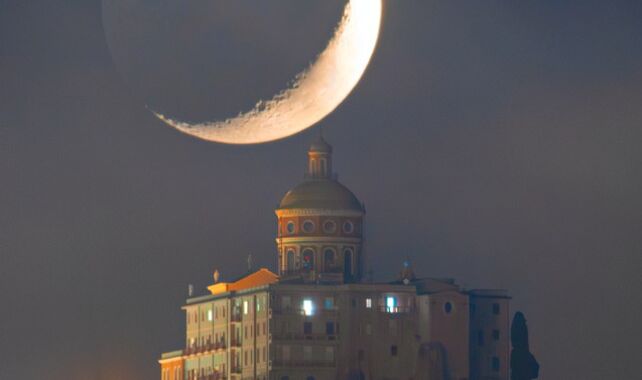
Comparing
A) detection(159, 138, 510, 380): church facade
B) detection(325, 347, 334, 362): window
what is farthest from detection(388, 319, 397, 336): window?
detection(325, 347, 334, 362): window

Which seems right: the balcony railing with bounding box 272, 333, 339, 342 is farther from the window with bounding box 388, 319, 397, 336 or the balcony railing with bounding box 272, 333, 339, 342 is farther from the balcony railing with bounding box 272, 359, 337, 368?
the window with bounding box 388, 319, 397, 336

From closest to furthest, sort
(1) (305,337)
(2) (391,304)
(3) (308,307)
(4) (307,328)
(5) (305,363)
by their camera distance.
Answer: (5) (305,363) < (1) (305,337) < (4) (307,328) < (3) (308,307) < (2) (391,304)

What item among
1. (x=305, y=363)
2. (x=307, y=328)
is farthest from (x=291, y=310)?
(x=305, y=363)

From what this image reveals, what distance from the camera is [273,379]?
193 metres

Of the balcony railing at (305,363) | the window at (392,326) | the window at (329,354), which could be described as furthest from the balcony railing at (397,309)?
the balcony railing at (305,363)

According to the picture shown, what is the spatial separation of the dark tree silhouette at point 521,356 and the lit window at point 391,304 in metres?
8.67

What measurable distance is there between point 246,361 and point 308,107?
207 ft

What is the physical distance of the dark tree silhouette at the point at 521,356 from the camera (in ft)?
641

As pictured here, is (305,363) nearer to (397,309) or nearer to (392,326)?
(392,326)

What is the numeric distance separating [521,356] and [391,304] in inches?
388

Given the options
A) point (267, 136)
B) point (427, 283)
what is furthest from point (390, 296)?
point (267, 136)

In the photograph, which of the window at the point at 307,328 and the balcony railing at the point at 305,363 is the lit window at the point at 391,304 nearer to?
the window at the point at 307,328

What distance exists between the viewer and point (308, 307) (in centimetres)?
19425

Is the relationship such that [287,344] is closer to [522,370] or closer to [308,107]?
[522,370]
